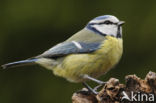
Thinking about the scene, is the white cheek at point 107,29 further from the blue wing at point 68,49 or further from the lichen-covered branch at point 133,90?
the lichen-covered branch at point 133,90

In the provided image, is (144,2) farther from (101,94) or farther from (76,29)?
(101,94)

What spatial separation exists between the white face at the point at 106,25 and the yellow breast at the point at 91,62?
0.08m

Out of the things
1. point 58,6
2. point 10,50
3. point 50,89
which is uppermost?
point 58,6

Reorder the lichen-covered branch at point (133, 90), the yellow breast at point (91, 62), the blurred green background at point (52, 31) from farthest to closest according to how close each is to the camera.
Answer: the blurred green background at point (52, 31), the yellow breast at point (91, 62), the lichen-covered branch at point (133, 90)

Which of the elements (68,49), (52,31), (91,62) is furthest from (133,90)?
(52,31)

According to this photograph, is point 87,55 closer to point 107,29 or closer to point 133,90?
point 107,29

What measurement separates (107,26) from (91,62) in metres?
0.28

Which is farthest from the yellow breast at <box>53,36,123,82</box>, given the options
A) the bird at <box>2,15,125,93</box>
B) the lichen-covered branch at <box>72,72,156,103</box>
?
the lichen-covered branch at <box>72,72,156,103</box>

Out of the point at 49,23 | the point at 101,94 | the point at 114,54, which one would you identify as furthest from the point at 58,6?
the point at 101,94

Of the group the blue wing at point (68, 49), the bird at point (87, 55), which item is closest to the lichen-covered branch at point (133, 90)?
the bird at point (87, 55)

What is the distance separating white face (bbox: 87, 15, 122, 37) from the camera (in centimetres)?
352

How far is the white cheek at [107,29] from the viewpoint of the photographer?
3563 mm

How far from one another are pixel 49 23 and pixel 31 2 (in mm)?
246

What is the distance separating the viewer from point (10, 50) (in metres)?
4.64
